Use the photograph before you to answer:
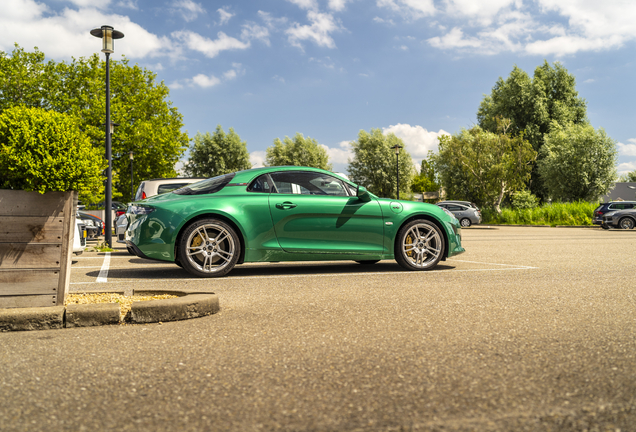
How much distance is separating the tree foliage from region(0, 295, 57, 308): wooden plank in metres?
62.2

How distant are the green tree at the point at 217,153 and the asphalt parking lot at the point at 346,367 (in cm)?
5831

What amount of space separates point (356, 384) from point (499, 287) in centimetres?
369

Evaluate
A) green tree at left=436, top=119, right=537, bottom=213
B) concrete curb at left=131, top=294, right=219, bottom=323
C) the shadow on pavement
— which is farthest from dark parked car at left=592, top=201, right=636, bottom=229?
concrete curb at left=131, top=294, right=219, bottom=323

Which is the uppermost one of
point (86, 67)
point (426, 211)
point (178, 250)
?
point (86, 67)

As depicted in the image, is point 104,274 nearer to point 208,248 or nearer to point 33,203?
point 208,248

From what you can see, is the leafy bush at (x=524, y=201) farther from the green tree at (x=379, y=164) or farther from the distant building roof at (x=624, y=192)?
the distant building roof at (x=624, y=192)

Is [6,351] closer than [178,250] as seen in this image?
Yes

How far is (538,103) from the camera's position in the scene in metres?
42.4

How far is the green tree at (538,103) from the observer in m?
42.8

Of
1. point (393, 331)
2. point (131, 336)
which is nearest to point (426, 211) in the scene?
point (393, 331)

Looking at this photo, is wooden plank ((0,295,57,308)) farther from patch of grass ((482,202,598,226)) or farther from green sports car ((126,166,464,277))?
patch of grass ((482,202,598,226))

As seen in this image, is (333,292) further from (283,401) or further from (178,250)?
(283,401)

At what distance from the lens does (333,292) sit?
5516 millimetres

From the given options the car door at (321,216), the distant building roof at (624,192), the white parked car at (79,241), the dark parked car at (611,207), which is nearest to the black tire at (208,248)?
the car door at (321,216)
